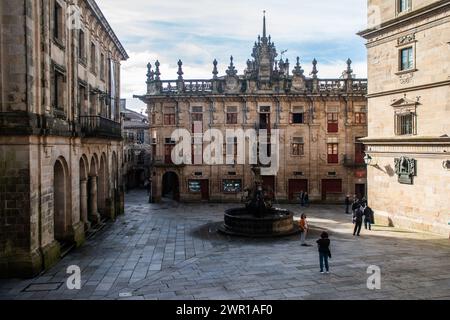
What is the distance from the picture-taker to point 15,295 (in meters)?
11.6

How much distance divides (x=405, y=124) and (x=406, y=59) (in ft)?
11.1

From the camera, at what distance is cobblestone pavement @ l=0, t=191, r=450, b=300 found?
1141 cm

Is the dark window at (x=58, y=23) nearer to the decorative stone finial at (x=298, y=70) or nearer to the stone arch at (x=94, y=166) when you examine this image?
the stone arch at (x=94, y=166)

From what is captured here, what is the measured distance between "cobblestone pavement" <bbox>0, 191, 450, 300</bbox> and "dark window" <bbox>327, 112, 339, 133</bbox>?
13590 millimetres

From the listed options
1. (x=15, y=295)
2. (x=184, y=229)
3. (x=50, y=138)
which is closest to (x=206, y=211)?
(x=184, y=229)

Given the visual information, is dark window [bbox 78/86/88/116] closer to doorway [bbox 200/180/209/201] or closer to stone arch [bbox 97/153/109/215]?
stone arch [bbox 97/153/109/215]

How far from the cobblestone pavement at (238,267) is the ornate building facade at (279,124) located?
12251mm

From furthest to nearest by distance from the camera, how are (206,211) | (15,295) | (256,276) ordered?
(206,211) < (256,276) < (15,295)

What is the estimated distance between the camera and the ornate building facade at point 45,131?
42.6ft

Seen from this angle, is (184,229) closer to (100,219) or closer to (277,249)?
(100,219)

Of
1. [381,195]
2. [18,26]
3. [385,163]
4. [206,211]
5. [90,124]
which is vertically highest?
[18,26]

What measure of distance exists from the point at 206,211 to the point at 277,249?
12.8 m

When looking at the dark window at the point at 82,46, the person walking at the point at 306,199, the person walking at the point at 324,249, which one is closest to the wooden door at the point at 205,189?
the person walking at the point at 306,199

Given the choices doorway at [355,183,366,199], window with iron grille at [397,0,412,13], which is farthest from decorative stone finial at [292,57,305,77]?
window with iron grille at [397,0,412,13]
